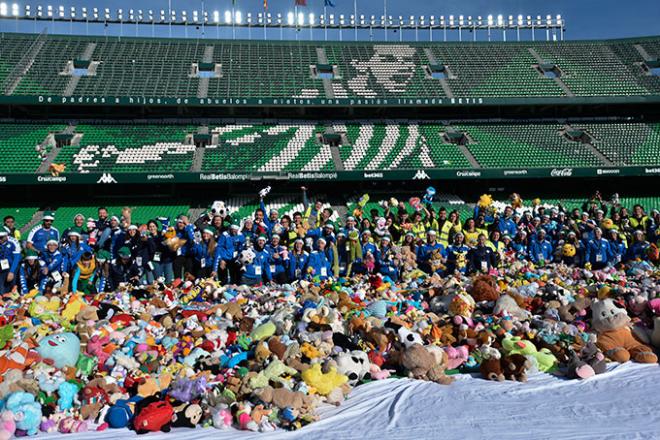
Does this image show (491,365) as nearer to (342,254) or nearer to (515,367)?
(515,367)

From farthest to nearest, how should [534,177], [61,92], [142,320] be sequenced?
[61,92] < [534,177] < [142,320]

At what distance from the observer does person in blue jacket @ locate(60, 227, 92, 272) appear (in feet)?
34.6

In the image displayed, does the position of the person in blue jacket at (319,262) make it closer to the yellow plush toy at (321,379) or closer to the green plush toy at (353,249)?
the green plush toy at (353,249)

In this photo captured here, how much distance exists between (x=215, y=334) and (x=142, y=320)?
132 centimetres

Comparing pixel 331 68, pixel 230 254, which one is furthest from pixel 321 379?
pixel 331 68

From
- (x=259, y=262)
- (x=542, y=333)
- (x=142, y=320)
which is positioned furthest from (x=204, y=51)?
(x=542, y=333)

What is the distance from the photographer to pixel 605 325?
277 inches

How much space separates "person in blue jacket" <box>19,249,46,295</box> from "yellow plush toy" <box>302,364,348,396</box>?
Answer: 284 inches

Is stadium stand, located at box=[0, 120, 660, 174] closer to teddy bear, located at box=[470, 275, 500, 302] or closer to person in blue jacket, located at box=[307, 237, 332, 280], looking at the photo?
person in blue jacket, located at box=[307, 237, 332, 280]

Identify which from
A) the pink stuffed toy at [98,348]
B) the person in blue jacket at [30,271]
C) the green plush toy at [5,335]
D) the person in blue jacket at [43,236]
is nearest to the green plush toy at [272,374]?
the pink stuffed toy at [98,348]

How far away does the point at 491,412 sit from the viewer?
5398mm

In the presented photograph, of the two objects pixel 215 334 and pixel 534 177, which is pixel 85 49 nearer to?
pixel 534 177

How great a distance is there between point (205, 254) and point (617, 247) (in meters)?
10.1

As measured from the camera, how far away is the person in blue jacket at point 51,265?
1034cm
